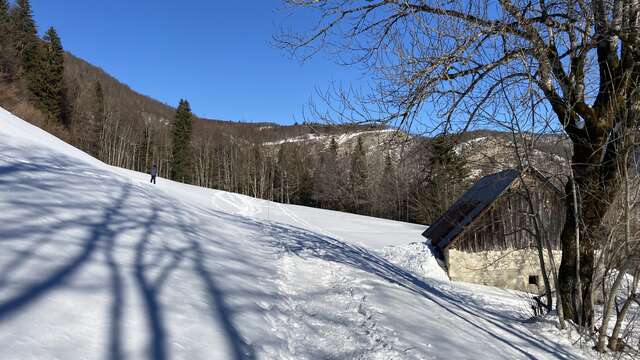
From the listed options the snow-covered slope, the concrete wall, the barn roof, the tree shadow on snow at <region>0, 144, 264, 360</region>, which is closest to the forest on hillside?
the barn roof

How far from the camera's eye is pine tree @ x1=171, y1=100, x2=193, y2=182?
56.4 meters

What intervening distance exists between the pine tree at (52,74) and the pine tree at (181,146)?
15.8 m

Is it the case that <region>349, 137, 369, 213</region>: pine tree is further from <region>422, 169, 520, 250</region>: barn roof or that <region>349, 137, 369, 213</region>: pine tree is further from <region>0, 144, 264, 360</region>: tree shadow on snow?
<region>0, 144, 264, 360</region>: tree shadow on snow

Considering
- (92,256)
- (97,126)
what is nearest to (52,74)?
(97,126)

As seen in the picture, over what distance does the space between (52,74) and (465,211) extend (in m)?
53.8

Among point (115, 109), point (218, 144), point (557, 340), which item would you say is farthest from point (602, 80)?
point (115, 109)

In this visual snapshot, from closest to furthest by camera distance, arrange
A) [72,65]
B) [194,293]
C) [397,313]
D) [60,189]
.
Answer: [194,293] → [397,313] → [60,189] → [72,65]

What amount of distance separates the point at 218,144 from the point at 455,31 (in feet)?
242

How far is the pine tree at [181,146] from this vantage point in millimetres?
56375

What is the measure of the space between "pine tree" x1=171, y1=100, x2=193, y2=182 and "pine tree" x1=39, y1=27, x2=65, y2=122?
1576 cm

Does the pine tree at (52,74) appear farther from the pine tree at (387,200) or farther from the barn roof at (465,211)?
the barn roof at (465,211)

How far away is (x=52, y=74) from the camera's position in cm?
4631

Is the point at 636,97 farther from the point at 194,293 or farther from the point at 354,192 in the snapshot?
the point at 354,192

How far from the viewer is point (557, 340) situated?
505cm
